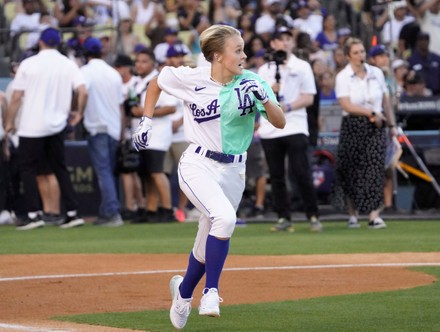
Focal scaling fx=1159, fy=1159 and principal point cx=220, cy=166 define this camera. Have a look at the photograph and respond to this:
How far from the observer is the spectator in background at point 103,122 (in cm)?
1591

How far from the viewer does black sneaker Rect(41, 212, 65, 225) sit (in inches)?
629

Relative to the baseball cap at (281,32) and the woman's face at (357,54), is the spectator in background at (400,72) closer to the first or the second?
the woman's face at (357,54)

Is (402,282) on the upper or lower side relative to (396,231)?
upper

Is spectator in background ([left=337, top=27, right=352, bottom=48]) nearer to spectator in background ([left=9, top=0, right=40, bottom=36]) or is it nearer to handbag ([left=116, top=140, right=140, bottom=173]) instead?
spectator in background ([left=9, top=0, right=40, bottom=36])

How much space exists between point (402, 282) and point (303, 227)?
586cm

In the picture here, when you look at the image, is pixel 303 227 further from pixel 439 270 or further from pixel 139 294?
pixel 139 294

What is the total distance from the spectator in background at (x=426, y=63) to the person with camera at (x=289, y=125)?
20.8ft

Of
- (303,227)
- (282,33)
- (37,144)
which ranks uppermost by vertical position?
(282,33)

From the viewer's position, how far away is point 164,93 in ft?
50.1

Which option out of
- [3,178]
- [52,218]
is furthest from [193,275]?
[3,178]

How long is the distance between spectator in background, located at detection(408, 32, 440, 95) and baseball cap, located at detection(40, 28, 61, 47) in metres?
7.02

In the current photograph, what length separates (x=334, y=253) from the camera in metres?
11.5

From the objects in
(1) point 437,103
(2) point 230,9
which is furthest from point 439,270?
(2) point 230,9

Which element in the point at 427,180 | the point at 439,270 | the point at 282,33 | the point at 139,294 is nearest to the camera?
the point at 139,294
